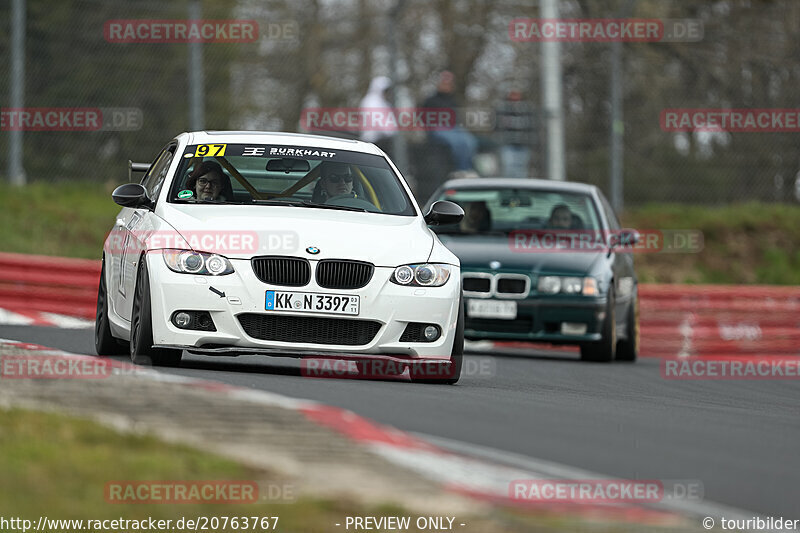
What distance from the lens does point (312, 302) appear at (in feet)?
31.8

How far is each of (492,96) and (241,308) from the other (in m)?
21.0

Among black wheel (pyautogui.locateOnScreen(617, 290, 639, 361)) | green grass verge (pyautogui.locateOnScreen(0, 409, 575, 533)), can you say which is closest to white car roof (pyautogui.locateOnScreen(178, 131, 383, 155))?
black wheel (pyautogui.locateOnScreen(617, 290, 639, 361))

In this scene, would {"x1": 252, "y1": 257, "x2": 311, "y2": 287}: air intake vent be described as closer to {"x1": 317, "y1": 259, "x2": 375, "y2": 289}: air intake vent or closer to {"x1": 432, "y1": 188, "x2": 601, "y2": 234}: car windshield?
{"x1": 317, "y1": 259, "x2": 375, "y2": 289}: air intake vent

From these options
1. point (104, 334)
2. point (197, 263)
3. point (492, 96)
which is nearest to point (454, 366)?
point (197, 263)

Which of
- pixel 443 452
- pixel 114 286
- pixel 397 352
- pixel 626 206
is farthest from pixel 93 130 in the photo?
pixel 443 452

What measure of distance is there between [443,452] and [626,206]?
1751 centimetres

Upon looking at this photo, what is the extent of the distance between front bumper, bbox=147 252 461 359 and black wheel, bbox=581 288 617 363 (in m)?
4.85

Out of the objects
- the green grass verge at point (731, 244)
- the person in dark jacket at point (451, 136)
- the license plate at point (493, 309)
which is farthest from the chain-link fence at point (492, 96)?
the license plate at point (493, 309)

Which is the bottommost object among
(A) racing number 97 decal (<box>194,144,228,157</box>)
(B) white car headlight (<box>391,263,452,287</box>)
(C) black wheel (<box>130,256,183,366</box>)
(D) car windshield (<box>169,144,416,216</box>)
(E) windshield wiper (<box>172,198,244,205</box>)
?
(C) black wheel (<box>130,256,183,366</box>)

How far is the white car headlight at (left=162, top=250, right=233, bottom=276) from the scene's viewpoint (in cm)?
964

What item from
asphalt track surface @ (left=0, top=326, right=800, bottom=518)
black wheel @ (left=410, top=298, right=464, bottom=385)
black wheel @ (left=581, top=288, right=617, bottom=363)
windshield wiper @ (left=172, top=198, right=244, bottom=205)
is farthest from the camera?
black wheel @ (left=581, top=288, right=617, bottom=363)

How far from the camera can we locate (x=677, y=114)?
24.1m

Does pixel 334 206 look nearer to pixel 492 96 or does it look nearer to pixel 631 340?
pixel 631 340

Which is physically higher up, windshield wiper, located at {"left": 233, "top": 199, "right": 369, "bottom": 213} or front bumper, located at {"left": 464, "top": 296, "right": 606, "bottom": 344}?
windshield wiper, located at {"left": 233, "top": 199, "right": 369, "bottom": 213}
